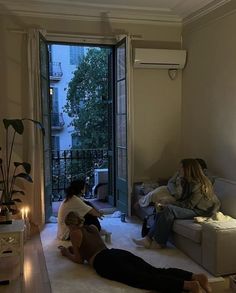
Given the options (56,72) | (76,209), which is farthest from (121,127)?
(56,72)

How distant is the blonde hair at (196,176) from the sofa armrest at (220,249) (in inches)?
22.2

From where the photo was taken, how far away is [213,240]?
3023mm

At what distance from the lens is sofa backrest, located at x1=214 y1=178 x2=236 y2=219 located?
3615 millimetres

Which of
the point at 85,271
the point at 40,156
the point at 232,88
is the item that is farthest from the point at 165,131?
the point at 85,271

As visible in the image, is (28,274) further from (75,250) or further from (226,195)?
(226,195)

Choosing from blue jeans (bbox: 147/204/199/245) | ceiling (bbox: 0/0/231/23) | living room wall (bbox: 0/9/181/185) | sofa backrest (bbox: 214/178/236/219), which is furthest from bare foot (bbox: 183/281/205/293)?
ceiling (bbox: 0/0/231/23)

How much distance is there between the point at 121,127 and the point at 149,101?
583mm

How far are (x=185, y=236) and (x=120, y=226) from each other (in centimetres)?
115

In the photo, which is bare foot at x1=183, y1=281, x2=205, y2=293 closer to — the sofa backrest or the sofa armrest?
the sofa armrest

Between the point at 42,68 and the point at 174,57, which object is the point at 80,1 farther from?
the point at 174,57

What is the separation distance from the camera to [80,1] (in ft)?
14.3

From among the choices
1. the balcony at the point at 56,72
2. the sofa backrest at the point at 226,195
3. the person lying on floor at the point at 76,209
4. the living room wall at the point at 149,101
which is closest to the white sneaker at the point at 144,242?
the person lying on floor at the point at 76,209

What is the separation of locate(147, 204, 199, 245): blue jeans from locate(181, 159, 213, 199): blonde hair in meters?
0.26

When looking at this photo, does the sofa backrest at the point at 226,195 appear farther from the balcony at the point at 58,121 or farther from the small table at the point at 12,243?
the balcony at the point at 58,121
